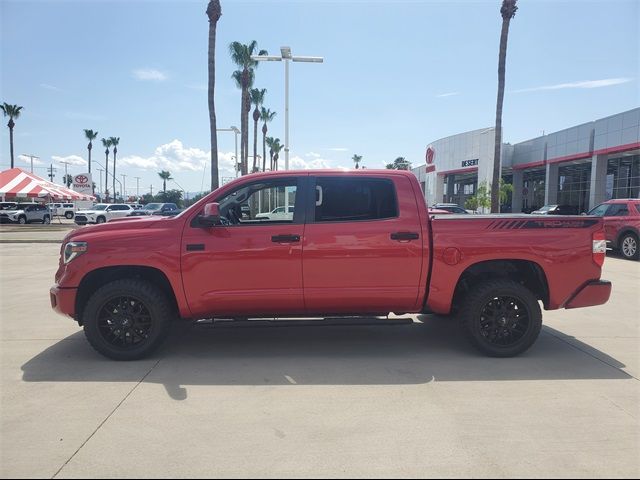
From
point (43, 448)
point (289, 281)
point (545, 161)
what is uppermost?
point (545, 161)

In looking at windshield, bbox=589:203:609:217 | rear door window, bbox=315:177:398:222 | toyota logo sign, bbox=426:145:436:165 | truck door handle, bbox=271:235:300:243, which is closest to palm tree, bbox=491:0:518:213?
windshield, bbox=589:203:609:217

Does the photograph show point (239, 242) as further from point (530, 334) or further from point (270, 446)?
point (530, 334)

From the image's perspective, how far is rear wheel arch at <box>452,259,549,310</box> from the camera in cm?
492

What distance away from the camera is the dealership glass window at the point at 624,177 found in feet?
98.5

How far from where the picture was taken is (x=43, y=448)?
3111mm

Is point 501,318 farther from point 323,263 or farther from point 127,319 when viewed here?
point 127,319

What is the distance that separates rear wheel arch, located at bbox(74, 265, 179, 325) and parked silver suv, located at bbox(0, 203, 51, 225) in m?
38.6

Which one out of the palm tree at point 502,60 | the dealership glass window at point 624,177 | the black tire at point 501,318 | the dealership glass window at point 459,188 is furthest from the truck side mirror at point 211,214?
the dealership glass window at point 459,188

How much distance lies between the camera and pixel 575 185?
128ft

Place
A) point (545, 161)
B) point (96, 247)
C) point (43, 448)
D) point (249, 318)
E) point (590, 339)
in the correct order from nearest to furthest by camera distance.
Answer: point (43, 448) < point (96, 247) < point (249, 318) < point (590, 339) < point (545, 161)

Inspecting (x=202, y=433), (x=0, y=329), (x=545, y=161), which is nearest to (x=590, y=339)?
(x=202, y=433)

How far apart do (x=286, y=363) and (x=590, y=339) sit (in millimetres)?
3758

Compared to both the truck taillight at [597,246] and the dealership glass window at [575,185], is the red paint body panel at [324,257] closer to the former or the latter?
the truck taillight at [597,246]

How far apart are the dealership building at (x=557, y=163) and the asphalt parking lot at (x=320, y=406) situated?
26.7 meters
